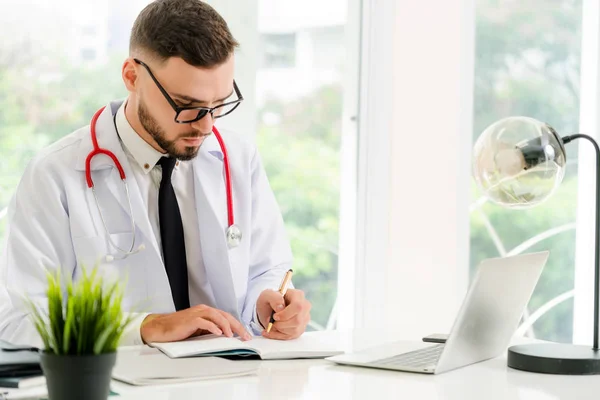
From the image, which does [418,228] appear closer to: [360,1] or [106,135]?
[360,1]

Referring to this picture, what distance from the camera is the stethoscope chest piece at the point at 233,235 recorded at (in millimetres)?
2141

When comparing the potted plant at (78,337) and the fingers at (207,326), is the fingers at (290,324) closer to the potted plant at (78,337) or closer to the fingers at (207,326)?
the fingers at (207,326)

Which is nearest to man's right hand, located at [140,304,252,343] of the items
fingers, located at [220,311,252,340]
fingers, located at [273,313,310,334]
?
fingers, located at [220,311,252,340]

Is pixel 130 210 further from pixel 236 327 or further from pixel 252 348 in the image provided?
pixel 252 348

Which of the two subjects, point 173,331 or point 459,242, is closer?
point 173,331

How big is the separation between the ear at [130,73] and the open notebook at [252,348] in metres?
0.69

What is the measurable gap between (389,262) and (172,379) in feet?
6.18

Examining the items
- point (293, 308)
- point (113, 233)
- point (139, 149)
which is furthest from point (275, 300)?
point (139, 149)

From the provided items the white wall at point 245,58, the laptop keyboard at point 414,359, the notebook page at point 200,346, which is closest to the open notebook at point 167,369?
the notebook page at point 200,346

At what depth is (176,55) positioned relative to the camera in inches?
79.0

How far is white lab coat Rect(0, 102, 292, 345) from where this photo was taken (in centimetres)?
187

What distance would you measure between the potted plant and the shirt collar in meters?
1.05

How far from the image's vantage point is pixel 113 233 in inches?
78.5

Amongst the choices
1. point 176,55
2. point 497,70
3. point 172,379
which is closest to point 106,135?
point 176,55
